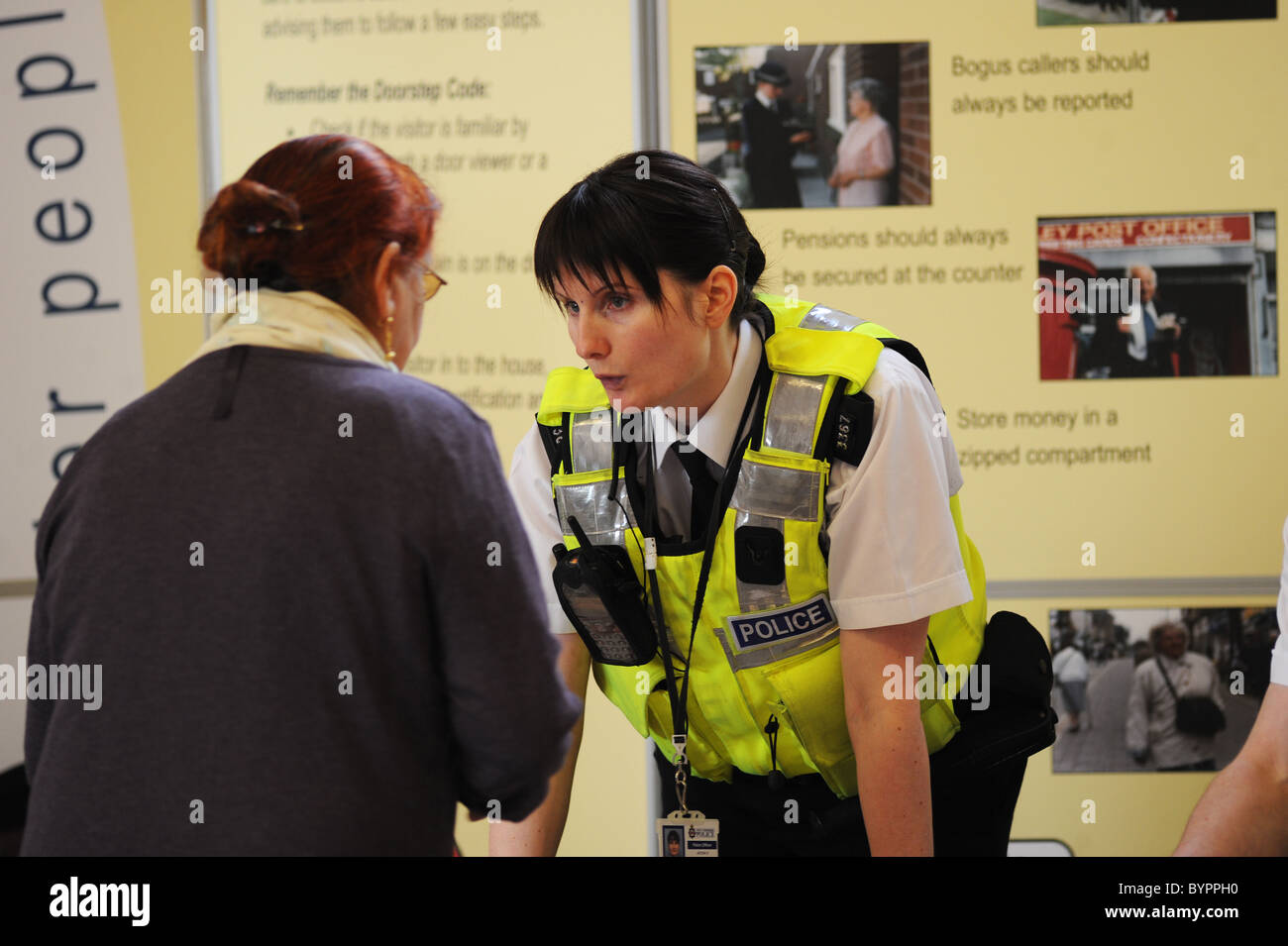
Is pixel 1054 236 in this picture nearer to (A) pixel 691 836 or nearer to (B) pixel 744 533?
(B) pixel 744 533

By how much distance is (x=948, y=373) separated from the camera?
8.35 ft

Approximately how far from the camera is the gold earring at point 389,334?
1142 millimetres

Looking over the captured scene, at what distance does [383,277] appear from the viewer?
1116 millimetres

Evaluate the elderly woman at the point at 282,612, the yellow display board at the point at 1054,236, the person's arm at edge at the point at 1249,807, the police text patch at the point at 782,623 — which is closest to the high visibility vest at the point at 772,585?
the police text patch at the point at 782,623

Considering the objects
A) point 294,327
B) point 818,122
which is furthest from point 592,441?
point 818,122

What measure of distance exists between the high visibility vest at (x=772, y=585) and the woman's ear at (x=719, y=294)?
10cm

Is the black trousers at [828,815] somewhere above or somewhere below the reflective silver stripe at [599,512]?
below

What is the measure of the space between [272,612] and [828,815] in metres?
0.87

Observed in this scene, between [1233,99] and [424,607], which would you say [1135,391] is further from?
[424,607]

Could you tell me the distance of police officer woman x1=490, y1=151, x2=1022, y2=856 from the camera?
4.63ft

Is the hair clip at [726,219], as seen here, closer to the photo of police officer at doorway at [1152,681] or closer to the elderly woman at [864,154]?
the elderly woman at [864,154]

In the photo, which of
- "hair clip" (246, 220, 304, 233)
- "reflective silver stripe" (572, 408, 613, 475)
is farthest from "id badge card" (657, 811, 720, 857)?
"hair clip" (246, 220, 304, 233)
